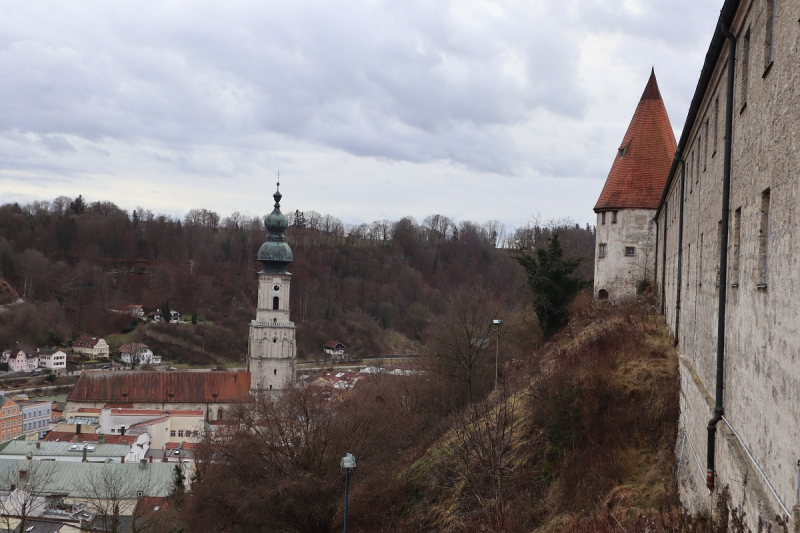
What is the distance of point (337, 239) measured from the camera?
135250 millimetres

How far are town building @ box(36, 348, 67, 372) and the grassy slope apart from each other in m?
81.6

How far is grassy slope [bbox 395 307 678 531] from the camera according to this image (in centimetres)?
1123

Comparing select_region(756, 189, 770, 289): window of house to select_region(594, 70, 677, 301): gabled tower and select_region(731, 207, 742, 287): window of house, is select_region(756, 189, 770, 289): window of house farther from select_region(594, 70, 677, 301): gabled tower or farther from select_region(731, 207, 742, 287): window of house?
select_region(594, 70, 677, 301): gabled tower

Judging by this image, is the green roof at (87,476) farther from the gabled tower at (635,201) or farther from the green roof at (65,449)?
the gabled tower at (635,201)

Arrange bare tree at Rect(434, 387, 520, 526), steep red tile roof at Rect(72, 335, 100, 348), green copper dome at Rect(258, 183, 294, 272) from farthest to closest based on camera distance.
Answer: steep red tile roof at Rect(72, 335, 100, 348), green copper dome at Rect(258, 183, 294, 272), bare tree at Rect(434, 387, 520, 526)

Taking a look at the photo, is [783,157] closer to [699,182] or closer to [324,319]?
[699,182]

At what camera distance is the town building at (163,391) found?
58.0 m

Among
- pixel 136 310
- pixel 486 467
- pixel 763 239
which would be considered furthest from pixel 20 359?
pixel 763 239

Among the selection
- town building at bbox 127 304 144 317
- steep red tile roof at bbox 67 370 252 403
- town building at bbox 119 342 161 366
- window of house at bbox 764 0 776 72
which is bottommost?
town building at bbox 119 342 161 366

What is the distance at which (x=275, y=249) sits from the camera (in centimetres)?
5650

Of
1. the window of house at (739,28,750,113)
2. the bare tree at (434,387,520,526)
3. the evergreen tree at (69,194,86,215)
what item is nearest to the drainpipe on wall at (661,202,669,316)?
the bare tree at (434,387,520,526)

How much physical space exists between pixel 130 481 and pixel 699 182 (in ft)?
123

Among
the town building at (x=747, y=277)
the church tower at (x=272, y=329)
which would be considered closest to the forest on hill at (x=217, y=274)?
the church tower at (x=272, y=329)

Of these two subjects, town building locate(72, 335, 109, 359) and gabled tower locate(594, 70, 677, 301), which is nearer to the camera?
gabled tower locate(594, 70, 677, 301)
